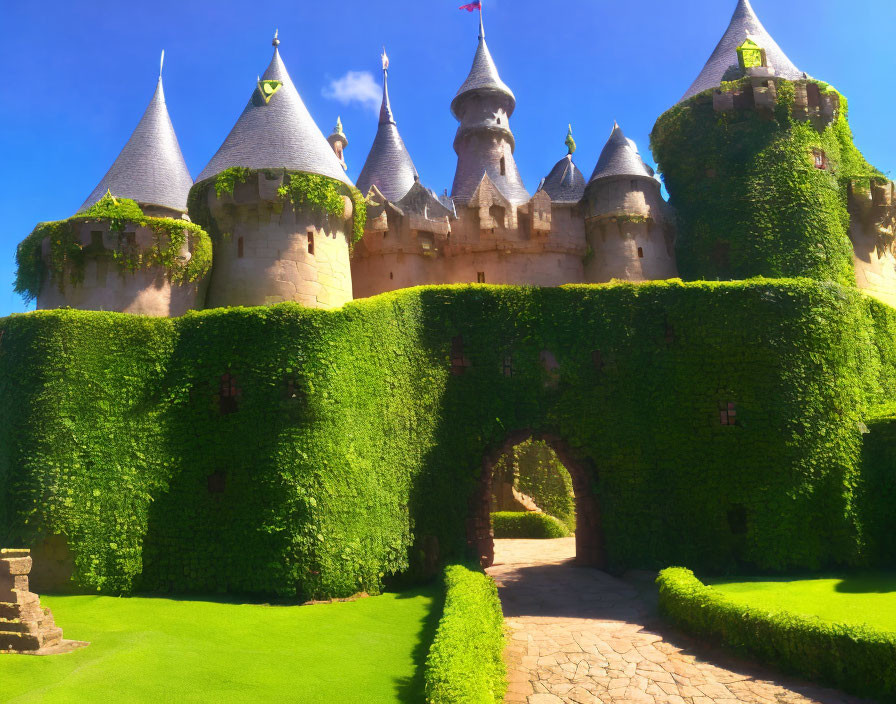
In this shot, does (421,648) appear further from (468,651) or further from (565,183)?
(565,183)

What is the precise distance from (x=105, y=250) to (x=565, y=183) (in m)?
17.5

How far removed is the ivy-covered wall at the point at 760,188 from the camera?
24.6 meters

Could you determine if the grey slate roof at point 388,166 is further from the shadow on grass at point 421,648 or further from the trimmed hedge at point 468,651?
the trimmed hedge at point 468,651

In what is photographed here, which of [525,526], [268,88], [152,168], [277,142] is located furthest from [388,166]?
[525,526]

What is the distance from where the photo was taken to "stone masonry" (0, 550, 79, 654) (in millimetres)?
10289

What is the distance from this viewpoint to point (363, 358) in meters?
17.2

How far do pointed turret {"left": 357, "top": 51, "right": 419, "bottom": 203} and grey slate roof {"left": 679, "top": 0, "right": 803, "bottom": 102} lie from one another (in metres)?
12.2

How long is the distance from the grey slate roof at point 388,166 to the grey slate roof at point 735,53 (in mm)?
12233

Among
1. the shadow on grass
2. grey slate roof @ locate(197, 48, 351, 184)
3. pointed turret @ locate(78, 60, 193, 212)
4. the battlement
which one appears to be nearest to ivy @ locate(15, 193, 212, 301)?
grey slate roof @ locate(197, 48, 351, 184)

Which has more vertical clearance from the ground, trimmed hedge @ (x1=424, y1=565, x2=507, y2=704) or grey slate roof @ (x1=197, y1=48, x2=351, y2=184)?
grey slate roof @ (x1=197, y1=48, x2=351, y2=184)

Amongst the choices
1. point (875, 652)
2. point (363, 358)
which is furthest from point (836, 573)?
point (363, 358)

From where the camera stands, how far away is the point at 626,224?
87.3 ft

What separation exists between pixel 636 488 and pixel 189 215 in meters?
17.0

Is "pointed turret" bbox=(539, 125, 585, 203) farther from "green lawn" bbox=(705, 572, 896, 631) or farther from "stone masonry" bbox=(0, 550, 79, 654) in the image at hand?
"stone masonry" bbox=(0, 550, 79, 654)
